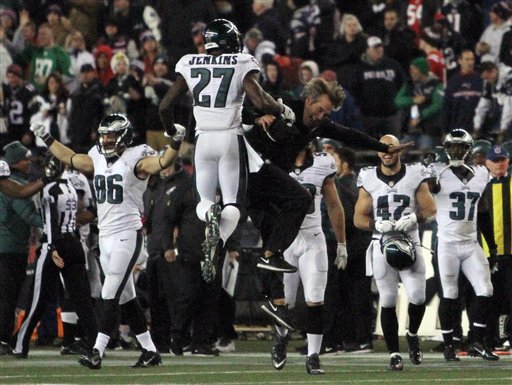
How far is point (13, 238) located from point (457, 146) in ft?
14.2

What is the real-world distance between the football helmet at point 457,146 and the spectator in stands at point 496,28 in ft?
18.5

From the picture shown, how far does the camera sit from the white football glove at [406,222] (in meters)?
12.7

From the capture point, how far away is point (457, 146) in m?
13.9

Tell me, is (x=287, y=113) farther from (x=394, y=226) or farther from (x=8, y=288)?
(x=8, y=288)

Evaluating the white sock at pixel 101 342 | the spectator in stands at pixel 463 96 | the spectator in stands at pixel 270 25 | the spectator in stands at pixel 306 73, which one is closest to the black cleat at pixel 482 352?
the white sock at pixel 101 342

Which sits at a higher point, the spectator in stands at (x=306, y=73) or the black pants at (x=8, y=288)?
the spectator in stands at (x=306, y=73)

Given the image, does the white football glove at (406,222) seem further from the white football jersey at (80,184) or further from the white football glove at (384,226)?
the white football jersey at (80,184)

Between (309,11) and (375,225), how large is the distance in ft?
29.6

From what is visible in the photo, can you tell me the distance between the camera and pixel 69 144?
19391 millimetres

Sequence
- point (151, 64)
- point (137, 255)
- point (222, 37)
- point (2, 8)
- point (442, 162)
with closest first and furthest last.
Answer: point (222, 37) < point (137, 255) < point (442, 162) < point (151, 64) < point (2, 8)

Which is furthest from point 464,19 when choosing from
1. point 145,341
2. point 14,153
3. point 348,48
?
point 145,341

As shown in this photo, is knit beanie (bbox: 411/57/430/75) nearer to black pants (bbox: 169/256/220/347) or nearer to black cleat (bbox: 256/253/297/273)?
black pants (bbox: 169/256/220/347)

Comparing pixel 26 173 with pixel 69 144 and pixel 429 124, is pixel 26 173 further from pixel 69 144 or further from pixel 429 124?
pixel 429 124

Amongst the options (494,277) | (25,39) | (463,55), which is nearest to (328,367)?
(494,277)
